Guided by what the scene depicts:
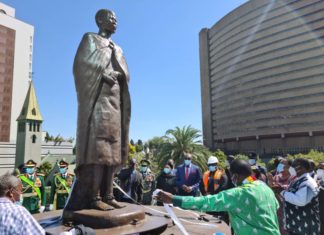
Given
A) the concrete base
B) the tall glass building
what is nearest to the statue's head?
the concrete base

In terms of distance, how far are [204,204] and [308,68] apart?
70.6 metres

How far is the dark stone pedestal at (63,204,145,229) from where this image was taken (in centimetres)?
424

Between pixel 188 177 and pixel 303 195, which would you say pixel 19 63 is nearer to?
pixel 188 177

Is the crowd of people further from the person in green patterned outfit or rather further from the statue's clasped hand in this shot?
the statue's clasped hand

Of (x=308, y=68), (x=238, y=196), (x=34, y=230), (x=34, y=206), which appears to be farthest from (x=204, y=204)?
(x=308, y=68)

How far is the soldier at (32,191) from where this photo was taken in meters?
7.33

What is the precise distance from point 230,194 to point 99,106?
2766mm

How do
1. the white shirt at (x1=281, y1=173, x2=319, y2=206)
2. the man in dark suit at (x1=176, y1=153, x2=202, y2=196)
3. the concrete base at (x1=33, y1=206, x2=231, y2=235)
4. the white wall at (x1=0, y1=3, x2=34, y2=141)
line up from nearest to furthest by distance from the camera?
the concrete base at (x1=33, y1=206, x2=231, y2=235)
the white shirt at (x1=281, y1=173, x2=319, y2=206)
the man in dark suit at (x1=176, y1=153, x2=202, y2=196)
the white wall at (x1=0, y1=3, x2=34, y2=141)

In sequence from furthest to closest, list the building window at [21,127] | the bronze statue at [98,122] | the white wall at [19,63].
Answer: the white wall at [19,63] < the building window at [21,127] < the bronze statue at [98,122]

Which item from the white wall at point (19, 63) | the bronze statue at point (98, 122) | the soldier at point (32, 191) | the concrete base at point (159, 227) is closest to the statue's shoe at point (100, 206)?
the bronze statue at point (98, 122)

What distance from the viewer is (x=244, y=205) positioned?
2.89 meters

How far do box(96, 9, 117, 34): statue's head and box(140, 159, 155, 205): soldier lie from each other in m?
6.19

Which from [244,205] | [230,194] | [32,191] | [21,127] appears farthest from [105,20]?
[21,127]

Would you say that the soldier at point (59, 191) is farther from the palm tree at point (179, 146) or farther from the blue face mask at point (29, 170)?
the palm tree at point (179, 146)
